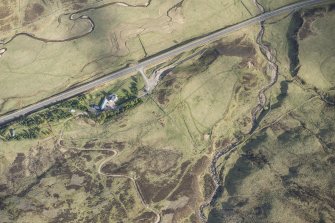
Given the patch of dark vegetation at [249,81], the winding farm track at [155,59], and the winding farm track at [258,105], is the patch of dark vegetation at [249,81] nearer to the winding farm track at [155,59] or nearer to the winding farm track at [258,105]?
the winding farm track at [258,105]

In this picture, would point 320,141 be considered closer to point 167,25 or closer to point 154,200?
point 154,200

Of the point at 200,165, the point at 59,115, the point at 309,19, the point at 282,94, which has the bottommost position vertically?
the point at 200,165

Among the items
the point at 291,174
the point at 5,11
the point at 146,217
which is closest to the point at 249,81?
the point at 291,174

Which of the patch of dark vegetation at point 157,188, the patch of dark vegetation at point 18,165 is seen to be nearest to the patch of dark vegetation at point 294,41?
the patch of dark vegetation at point 157,188

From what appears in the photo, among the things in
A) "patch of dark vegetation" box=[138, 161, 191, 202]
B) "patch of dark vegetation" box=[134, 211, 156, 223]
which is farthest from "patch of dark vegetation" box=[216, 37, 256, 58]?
"patch of dark vegetation" box=[134, 211, 156, 223]

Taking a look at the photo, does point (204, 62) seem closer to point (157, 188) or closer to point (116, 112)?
point (116, 112)
